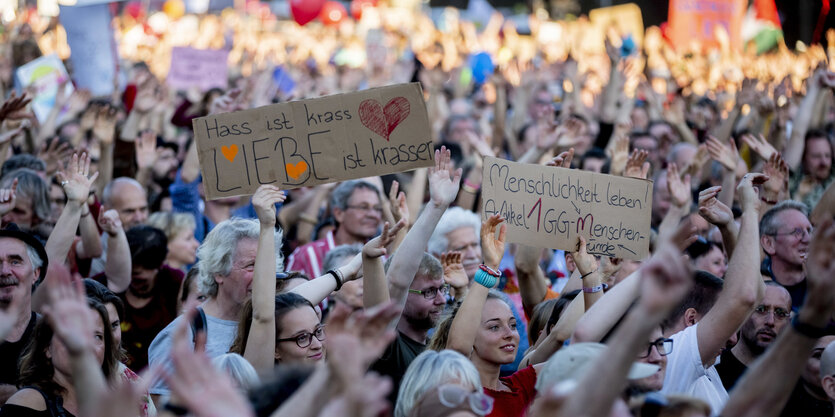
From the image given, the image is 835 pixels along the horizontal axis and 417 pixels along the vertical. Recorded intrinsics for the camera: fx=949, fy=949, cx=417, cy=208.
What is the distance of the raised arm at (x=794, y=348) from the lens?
2.44 meters

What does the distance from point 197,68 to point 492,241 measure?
22.5ft

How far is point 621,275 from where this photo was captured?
204 inches

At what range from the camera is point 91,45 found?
9898 millimetres

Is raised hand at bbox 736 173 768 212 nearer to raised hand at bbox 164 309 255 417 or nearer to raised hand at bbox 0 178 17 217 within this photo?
raised hand at bbox 164 309 255 417

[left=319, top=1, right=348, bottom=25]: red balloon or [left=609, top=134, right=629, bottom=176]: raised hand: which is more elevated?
[left=609, top=134, right=629, bottom=176]: raised hand

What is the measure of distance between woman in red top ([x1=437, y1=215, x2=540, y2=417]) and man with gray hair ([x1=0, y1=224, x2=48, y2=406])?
1784 millimetres

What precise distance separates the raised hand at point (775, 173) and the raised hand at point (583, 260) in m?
1.86

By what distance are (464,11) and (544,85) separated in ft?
68.1

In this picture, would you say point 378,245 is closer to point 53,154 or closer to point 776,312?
point 776,312

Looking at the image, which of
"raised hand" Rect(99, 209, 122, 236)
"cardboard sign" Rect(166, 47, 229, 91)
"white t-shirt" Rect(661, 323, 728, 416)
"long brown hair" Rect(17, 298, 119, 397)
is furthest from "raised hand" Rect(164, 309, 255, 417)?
"cardboard sign" Rect(166, 47, 229, 91)

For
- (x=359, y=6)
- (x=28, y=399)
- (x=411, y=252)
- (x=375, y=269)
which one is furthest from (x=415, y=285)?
A: (x=359, y=6)

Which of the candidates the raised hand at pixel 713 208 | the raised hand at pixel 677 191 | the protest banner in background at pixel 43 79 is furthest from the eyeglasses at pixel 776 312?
the protest banner in background at pixel 43 79

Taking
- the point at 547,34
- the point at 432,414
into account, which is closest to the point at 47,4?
the point at 547,34

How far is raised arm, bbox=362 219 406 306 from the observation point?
13.3 feet
